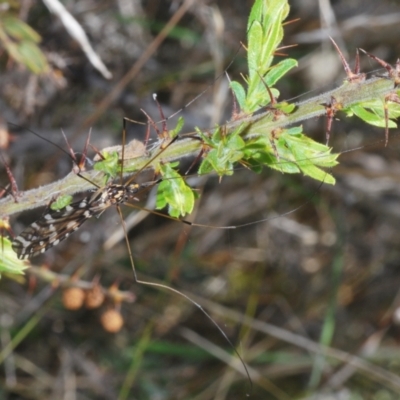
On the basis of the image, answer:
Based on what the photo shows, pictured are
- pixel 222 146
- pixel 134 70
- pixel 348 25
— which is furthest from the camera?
pixel 348 25

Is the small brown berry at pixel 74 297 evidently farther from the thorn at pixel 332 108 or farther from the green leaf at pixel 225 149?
the thorn at pixel 332 108

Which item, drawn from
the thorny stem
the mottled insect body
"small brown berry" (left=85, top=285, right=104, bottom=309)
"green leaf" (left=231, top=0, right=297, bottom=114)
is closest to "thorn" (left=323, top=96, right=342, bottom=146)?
the thorny stem

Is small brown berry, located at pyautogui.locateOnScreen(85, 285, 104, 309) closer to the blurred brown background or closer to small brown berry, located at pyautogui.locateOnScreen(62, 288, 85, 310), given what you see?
small brown berry, located at pyautogui.locateOnScreen(62, 288, 85, 310)

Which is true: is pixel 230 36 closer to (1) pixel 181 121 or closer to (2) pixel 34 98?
(2) pixel 34 98

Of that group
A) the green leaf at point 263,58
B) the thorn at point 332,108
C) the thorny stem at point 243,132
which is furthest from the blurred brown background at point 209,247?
the thorn at point 332,108

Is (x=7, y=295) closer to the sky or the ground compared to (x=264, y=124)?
closer to the ground

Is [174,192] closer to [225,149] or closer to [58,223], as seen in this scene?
[225,149]

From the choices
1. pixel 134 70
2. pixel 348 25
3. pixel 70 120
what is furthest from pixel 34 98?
pixel 348 25

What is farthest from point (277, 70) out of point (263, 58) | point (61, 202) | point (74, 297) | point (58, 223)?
point (74, 297)
